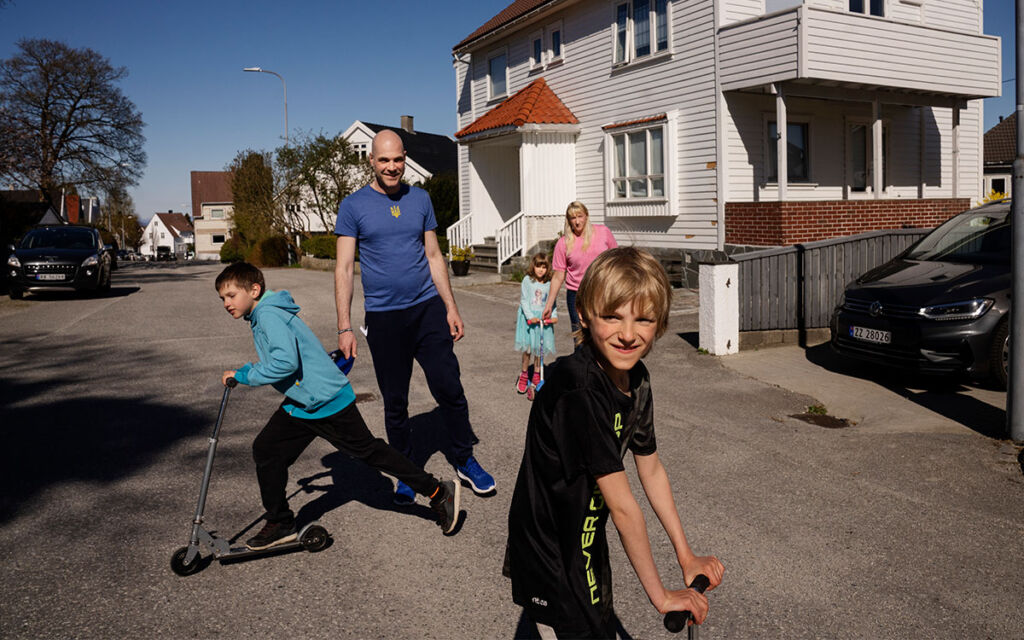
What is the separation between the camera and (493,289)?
1914cm

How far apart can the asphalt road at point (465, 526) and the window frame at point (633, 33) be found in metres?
12.7

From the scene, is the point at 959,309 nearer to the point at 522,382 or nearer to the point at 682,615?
the point at 522,382

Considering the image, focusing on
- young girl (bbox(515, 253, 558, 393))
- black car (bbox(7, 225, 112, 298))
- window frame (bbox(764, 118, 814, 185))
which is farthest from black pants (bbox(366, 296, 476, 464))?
black car (bbox(7, 225, 112, 298))

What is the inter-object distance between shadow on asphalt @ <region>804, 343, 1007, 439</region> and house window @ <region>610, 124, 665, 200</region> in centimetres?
986

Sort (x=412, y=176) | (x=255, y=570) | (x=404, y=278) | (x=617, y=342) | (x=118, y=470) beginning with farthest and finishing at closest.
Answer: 1. (x=412, y=176)
2. (x=118, y=470)
3. (x=404, y=278)
4. (x=255, y=570)
5. (x=617, y=342)

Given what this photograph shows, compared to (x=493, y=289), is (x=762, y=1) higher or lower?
higher

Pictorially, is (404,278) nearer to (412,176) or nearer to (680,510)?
(680,510)

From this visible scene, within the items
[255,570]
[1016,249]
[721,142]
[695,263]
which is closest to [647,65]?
[721,142]

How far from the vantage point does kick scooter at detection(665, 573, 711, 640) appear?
5.86 ft

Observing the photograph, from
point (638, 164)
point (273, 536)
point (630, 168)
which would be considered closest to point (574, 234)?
point (273, 536)

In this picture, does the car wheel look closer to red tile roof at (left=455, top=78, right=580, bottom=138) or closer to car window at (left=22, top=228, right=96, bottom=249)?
red tile roof at (left=455, top=78, right=580, bottom=138)

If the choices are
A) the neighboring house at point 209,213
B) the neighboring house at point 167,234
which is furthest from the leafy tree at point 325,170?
the neighboring house at point 167,234

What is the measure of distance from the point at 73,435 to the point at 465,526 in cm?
407

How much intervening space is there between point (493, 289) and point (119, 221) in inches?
4235
